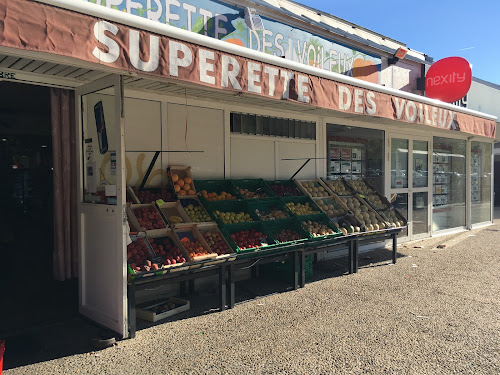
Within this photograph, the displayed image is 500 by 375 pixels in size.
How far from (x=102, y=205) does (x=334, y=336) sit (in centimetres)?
284

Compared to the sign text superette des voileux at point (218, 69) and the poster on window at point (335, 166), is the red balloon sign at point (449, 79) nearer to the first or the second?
the poster on window at point (335, 166)

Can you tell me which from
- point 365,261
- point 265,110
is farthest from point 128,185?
point 365,261

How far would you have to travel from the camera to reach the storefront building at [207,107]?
3379 mm

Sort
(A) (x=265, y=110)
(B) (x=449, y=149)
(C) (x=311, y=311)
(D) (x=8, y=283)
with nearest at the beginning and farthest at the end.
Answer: (C) (x=311, y=311) → (D) (x=8, y=283) → (A) (x=265, y=110) → (B) (x=449, y=149)

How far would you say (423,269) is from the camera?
688cm

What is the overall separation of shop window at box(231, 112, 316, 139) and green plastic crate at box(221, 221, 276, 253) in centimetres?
167

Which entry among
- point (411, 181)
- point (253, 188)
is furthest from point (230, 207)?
point (411, 181)

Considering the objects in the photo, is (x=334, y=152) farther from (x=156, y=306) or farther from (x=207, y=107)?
(x=156, y=306)

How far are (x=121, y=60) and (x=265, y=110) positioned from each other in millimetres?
3593

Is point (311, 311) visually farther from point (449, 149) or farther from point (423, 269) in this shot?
point (449, 149)

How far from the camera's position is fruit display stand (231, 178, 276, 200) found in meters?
6.04

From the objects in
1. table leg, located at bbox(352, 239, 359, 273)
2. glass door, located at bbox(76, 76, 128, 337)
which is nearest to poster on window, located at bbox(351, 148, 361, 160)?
table leg, located at bbox(352, 239, 359, 273)

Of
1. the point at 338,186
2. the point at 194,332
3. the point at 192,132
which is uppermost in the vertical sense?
the point at 192,132

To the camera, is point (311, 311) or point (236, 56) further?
point (311, 311)
